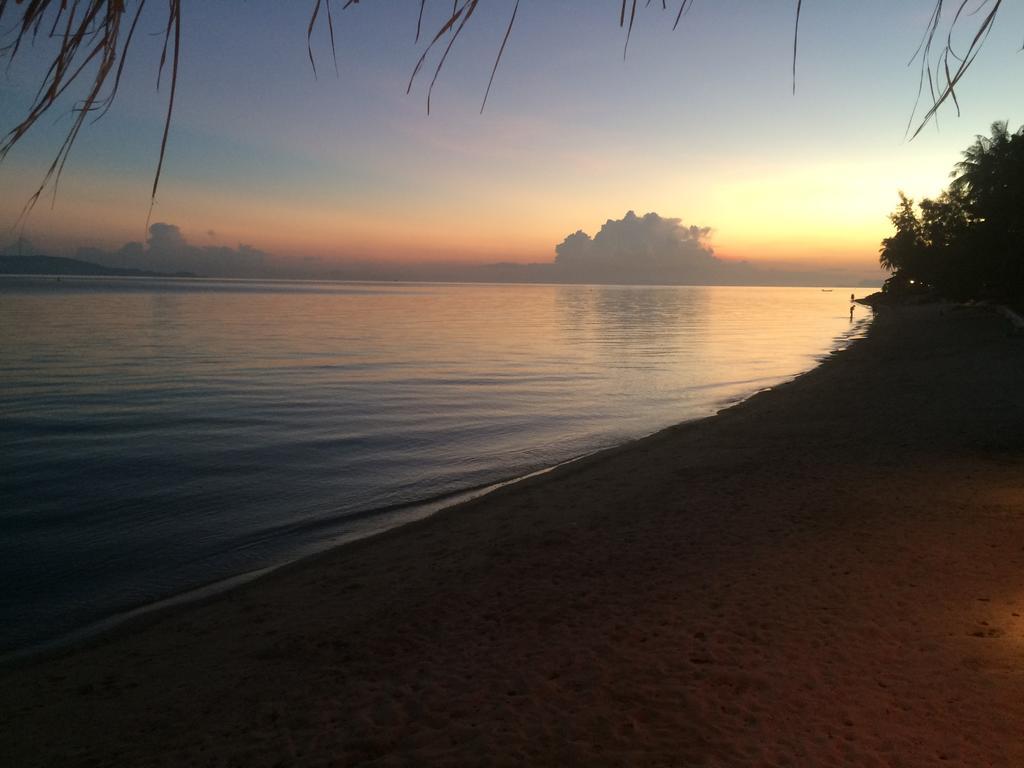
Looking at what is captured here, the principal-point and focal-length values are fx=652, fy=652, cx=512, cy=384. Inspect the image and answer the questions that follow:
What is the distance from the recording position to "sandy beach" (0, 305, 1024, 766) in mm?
4129

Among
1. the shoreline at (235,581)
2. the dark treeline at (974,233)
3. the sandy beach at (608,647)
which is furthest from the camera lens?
the dark treeline at (974,233)

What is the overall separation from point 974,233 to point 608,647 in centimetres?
4158

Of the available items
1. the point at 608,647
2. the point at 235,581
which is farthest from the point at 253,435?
the point at 608,647

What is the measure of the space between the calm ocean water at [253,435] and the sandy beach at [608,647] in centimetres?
158

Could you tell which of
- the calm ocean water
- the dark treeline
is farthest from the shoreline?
the dark treeline

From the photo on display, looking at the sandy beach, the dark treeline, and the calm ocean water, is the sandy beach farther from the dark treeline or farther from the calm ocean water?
the dark treeline

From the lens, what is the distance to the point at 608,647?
534 centimetres

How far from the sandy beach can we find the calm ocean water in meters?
1.58

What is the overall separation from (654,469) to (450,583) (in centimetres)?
589

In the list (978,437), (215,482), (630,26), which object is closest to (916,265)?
(978,437)

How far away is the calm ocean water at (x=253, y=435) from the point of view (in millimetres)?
8695

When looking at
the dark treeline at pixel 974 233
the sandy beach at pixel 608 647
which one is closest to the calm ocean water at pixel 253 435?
the sandy beach at pixel 608 647

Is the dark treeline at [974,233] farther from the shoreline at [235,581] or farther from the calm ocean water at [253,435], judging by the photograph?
the shoreline at [235,581]

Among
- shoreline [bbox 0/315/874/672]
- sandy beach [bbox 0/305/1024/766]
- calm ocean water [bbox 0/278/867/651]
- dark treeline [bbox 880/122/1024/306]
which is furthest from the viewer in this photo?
dark treeline [bbox 880/122/1024/306]
